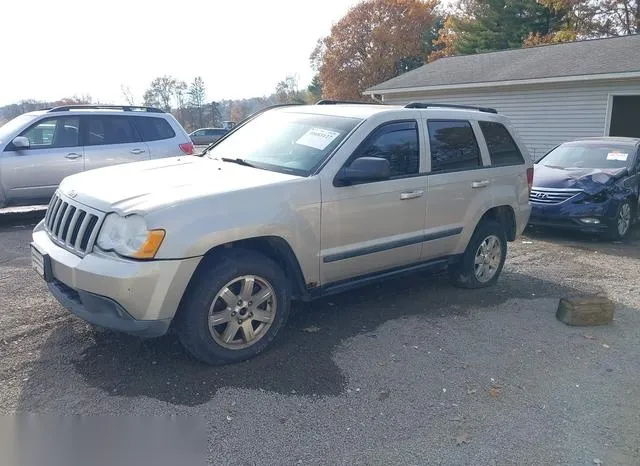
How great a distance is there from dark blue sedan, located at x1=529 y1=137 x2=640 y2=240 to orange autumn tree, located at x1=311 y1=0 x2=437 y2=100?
119ft

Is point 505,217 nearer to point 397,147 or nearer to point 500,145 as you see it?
point 500,145

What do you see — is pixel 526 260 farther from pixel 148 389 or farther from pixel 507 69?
pixel 507 69

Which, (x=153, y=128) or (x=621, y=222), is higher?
(x=153, y=128)

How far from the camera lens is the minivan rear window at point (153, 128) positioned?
9297 millimetres

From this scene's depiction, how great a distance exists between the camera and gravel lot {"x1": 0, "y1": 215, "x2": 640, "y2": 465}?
121 inches

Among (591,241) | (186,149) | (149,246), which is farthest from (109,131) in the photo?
(591,241)

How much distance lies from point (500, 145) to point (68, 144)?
6.55m

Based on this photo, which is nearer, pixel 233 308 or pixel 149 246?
pixel 149 246

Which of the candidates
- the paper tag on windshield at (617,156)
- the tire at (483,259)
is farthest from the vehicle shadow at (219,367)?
the paper tag on windshield at (617,156)

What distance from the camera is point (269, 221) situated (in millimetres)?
3840

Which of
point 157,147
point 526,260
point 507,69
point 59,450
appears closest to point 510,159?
point 526,260

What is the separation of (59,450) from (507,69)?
18.0m

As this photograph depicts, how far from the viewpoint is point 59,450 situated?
291cm

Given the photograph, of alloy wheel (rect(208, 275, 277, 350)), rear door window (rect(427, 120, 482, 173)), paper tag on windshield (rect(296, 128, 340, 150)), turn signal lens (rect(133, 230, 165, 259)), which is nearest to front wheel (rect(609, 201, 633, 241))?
rear door window (rect(427, 120, 482, 173))
